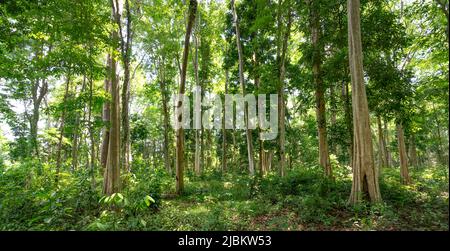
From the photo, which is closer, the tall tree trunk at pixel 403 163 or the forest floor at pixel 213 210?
the forest floor at pixel 213 210

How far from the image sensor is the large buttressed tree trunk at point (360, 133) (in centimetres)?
575

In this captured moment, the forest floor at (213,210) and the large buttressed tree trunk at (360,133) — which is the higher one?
the large buttressed tree trunk at (360,133)

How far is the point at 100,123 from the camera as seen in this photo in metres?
6.83

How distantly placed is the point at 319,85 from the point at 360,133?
10.2ft

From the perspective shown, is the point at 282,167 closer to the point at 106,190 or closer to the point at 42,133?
the point at 106,190

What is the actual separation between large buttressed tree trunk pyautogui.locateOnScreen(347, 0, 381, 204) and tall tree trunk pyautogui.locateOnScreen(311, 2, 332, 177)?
2296 mm

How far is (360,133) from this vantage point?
19.1 ft

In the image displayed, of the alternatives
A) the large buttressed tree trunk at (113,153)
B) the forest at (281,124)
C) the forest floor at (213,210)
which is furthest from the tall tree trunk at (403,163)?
the large buttressed tree trunk at (113,153)

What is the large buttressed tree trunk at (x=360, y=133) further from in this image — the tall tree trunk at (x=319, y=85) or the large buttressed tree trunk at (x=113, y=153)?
the large buttressed tree trunk at (x=113, y=153)

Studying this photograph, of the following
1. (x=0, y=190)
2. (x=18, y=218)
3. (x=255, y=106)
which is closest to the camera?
(x=18, y=218)

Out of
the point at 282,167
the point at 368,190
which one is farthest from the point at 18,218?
the point at 282,167

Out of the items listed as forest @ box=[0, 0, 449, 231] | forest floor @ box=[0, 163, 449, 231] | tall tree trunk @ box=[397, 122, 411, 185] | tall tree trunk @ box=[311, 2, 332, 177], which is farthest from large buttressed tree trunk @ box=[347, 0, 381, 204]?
tall tree trunk @ box=[397, 122, 411, 185]

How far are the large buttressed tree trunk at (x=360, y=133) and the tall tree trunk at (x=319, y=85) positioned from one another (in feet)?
7.53
